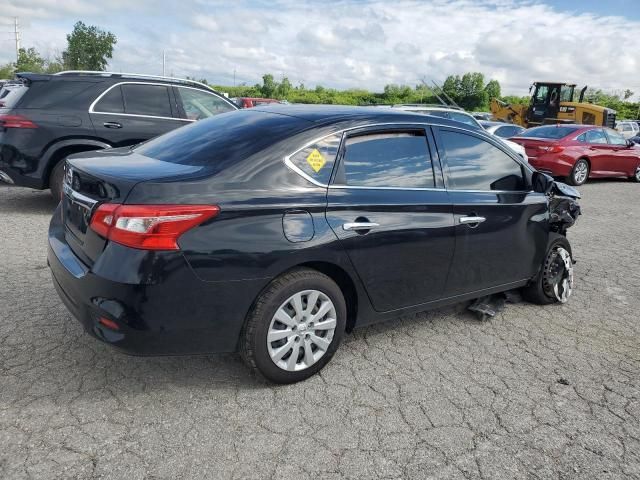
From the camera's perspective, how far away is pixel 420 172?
352cm

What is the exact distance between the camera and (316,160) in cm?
307

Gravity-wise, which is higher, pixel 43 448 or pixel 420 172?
pixel 420 172

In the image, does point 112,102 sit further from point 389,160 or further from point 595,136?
point 595,136

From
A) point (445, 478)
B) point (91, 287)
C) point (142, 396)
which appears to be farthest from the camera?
point (142, 396)

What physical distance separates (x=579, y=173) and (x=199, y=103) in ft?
33.2

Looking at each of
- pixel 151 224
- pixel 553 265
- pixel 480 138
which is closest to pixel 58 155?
pixel 151 224

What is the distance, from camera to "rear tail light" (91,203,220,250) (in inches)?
99.9

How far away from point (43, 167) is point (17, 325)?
3617mm

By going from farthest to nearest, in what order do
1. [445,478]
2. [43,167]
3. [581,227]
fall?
[581,227] < [43,167] < [445,478]

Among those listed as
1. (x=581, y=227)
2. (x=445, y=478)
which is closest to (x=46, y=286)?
(x=445, y=478)

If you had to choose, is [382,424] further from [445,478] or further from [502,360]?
[502,360]

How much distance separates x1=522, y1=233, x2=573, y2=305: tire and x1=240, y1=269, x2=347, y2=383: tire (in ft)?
7.23

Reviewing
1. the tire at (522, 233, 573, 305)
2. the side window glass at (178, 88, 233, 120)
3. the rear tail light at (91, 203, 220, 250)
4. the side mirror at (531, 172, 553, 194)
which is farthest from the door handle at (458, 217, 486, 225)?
the side window glass at (178, 88, 233, 120)

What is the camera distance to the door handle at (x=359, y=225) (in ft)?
9.96
